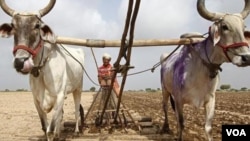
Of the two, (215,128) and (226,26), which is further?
(215,128)

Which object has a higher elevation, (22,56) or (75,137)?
(22,56)

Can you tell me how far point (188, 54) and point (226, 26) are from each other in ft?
4.92

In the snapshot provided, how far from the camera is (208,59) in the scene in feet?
24.7

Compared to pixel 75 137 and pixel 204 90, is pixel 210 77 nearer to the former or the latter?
pixel 204 90

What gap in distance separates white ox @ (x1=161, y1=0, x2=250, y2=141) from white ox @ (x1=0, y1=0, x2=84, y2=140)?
2.48 metres

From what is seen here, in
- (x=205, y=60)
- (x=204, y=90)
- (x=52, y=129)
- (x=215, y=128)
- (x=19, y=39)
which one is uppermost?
(x=19, y=39)

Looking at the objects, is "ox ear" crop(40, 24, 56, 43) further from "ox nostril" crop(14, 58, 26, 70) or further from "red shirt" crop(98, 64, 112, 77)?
"red shirt" crop(98, 64, 112, 77)

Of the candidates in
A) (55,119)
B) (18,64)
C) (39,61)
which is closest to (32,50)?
(18,64)

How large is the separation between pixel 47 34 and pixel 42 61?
587 millimetres

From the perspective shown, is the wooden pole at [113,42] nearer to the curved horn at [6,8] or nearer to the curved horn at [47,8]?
the curved horn at [47,8]

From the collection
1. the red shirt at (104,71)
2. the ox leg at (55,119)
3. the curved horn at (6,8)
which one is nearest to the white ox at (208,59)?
the red shirt at (104,71)

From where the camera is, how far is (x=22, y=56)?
6.50 meters

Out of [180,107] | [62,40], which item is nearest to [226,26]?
[180,107]

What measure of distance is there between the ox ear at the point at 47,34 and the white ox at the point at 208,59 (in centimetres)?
280
